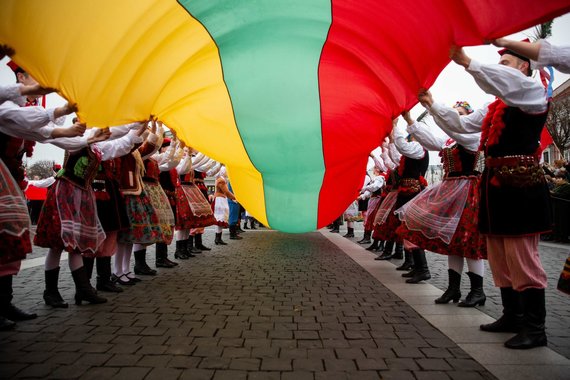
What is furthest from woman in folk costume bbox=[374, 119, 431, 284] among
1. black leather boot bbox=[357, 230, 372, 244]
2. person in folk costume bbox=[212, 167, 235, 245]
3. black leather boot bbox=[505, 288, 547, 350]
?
person in folk costume bbox=[212, 167, 235, 245]

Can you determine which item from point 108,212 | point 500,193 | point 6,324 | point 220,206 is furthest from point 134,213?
point 220,206

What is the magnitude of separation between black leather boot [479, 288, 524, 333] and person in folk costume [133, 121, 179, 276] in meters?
3.67

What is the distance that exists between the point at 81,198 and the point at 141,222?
0.99m

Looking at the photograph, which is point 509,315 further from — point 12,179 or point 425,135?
point 12,179

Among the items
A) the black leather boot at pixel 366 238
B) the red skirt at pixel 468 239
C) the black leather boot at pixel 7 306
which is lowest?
the black leather boot at pixel 7 306

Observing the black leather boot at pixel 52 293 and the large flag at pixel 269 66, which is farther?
the black leather boot at pixel 52 293

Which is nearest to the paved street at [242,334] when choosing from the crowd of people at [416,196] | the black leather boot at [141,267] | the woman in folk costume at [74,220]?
the woman in folk costume at [74,220]

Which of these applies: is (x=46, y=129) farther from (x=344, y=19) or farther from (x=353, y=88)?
(x=353, y=88)

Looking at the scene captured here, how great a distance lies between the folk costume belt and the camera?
100 inches

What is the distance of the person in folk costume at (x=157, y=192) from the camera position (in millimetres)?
4785

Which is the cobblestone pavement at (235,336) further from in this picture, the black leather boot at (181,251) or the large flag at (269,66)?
the black leather boot at (181,251)

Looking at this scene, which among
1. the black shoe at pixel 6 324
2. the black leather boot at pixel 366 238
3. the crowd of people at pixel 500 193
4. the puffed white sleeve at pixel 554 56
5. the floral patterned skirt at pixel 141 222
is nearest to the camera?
the puffed white sleeve at pixel 554 56

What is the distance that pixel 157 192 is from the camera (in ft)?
16.5

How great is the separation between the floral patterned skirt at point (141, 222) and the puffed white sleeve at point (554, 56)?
4.13 meters
